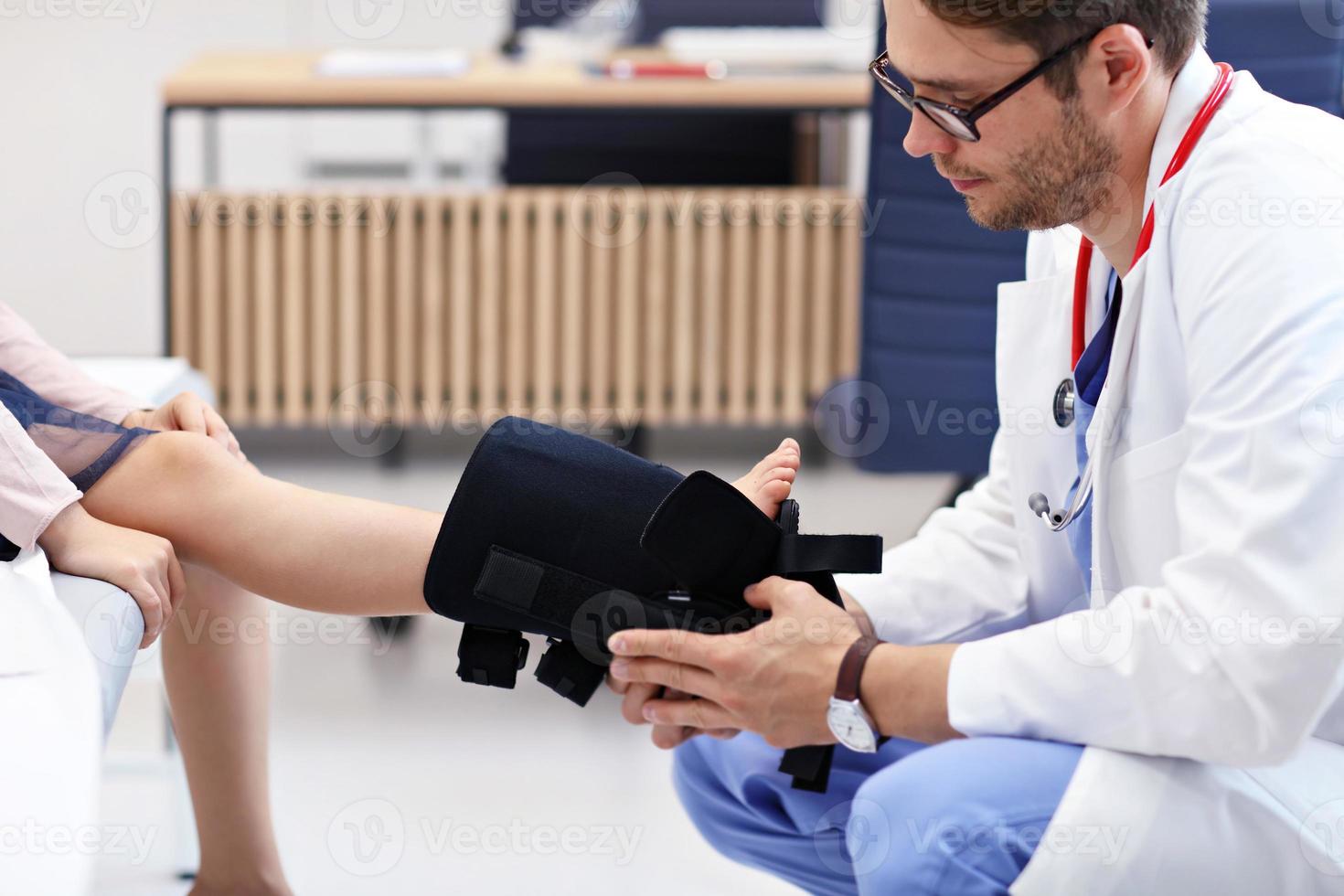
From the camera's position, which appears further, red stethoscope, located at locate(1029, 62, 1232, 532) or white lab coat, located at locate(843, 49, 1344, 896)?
red stethoscope, located at locate(1029, 62, 1232, 532)

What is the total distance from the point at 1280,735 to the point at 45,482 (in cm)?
87

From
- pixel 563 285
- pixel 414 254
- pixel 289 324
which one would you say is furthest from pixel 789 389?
pixel 289 324

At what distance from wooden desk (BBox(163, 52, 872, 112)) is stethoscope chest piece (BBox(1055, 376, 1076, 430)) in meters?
1.75

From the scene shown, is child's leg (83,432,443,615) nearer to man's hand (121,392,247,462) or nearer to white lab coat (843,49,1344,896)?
man's hand (121,392,247,462)

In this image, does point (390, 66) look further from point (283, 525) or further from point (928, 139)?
point (928, 139)

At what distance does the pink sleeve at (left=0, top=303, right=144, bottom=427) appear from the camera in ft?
4.33

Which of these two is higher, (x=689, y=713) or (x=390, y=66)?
(x=390, y=66)

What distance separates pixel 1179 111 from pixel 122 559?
0.82m

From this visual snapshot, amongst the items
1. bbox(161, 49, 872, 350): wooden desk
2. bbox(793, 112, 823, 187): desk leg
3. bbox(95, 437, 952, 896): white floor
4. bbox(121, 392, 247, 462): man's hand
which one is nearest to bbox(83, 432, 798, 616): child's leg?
bbox(121, 392, 247, 462): man's hand

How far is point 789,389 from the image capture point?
3158 millimetres

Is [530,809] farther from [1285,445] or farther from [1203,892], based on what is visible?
[1285,445]

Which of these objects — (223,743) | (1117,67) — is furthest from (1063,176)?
(223,743)

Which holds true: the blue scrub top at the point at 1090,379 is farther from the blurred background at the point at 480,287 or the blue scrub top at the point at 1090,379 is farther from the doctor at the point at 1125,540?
the blurred background at the point at 480,287

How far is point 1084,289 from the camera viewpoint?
1149 millimetres
